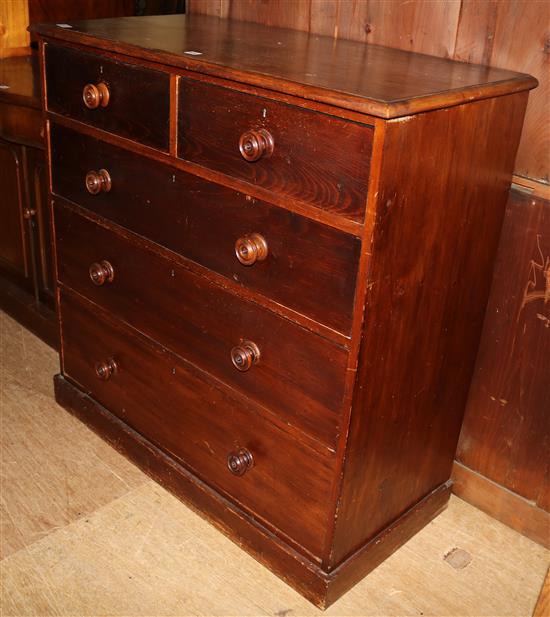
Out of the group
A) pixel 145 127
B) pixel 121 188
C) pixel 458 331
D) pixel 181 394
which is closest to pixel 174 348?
pixel 181 394

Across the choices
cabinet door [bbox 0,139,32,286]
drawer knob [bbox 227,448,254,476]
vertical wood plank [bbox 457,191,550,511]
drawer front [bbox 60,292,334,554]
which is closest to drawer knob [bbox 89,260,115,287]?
drawer front [bbox 60,292,334,554]

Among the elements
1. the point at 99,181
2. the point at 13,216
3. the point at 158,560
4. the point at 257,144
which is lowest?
the point at 158,560

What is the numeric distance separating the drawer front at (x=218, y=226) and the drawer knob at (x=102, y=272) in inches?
5.3

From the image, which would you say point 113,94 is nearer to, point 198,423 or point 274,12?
point 274,12

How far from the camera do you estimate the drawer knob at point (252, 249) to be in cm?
147

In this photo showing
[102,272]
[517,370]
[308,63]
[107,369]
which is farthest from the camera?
[107,369]

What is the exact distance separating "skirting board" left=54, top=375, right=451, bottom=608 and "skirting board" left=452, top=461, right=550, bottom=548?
8cm

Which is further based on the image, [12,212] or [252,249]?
[12,212]

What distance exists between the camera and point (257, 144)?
54.3 inches

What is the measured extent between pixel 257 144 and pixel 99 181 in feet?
1.92

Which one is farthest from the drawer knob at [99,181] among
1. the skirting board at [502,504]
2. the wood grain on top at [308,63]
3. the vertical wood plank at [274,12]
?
the skirting board at [502,504]

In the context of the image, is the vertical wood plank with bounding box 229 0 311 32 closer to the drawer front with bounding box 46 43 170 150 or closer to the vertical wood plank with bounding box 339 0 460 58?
the vertical wood plank with bounding box 339 0 460 58

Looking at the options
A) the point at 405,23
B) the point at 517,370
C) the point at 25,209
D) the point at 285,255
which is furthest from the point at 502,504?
the point at 25,209

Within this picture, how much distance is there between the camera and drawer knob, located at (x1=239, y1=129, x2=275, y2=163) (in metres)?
1.38
